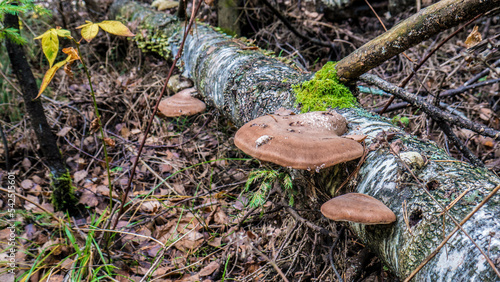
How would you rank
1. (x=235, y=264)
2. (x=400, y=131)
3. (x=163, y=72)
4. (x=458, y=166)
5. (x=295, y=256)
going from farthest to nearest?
(x=163, y=72)
(x=235, y=264)
(x=295, y=256)
(x=400, y=131)
(x=458, y=166)

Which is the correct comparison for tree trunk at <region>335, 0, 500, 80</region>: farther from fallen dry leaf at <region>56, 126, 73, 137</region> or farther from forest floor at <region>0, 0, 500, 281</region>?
fallen dry leaf at <region>56, 126, 73, 137</region>

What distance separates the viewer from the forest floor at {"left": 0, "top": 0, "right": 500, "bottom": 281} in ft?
8.45

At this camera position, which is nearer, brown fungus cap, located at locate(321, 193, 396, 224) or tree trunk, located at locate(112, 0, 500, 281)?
tree trunk, located at locate(112, 0, 500, 281)

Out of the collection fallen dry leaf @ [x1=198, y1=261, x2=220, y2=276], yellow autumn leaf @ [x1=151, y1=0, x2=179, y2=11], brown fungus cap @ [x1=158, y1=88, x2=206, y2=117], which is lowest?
fallen dry leaf @ [x1=198, y1=261, x2=220, y2=276]

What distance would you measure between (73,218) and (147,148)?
1382 mm

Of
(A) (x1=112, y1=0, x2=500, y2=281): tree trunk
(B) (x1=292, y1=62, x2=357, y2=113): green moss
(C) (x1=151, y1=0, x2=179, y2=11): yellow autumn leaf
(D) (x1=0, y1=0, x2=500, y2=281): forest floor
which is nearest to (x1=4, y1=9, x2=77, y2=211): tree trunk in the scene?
(D) (x1=0, y1=0, x2=500, y2=281): forest floor

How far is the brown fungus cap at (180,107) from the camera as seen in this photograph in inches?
135

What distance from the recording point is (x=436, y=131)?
3830mm

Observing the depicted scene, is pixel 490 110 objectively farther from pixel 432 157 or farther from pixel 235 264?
pixel 235 264

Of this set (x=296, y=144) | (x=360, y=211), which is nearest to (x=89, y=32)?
(x=296, y=144)

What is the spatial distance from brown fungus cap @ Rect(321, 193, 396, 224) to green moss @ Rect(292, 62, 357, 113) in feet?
3.36

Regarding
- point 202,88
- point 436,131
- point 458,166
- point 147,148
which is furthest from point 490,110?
point 147,148

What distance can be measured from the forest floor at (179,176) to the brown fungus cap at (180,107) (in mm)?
652

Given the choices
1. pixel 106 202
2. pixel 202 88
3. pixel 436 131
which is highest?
pixel 202 88
